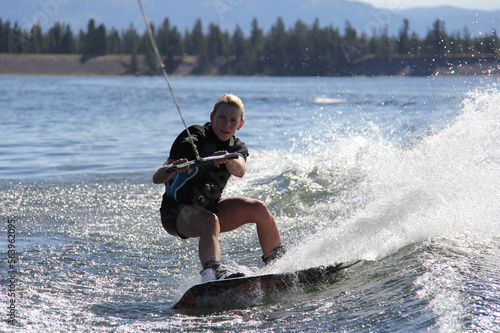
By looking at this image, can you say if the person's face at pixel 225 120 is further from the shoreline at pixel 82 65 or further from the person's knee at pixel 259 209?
the shoreline at pixel 82 65

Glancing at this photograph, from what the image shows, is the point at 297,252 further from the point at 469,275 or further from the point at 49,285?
the point at 49,285

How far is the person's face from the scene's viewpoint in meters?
4.46

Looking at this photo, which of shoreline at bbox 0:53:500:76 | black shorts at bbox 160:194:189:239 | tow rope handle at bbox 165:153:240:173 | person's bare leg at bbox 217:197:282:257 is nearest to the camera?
tow rope handle at bbox 165:153:240:173

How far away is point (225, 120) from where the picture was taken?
447cm

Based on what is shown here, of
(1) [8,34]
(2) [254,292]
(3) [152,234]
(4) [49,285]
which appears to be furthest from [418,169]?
(1) [8,34]

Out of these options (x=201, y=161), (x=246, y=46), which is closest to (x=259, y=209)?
(x=201, y=161)

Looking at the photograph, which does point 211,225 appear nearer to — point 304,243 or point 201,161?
point 201,161

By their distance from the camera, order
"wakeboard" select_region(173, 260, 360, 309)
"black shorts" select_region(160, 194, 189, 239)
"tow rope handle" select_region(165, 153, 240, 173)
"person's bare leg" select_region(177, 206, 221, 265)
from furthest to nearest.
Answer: "black shorts" select_region(160, 194, 189, 239)
"person's bare leg" select_region(177, 206, 221, 265)
"wakeboard" select_region(173, 260, 360, 309)
"tow rope handle" select_region(165, 153, 240, 173)

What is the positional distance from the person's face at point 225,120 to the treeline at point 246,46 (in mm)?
50213

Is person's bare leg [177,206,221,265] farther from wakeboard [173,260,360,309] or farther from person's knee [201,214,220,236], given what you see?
wakeboard [173,260,360,309]

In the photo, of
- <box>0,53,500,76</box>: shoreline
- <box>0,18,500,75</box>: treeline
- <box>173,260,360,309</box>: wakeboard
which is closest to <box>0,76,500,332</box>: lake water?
<box>173,260,360,309</box>: wakeboard

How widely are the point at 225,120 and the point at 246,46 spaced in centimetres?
8666

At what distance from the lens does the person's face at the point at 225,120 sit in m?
4.46

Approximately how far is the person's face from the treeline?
5021 cm
